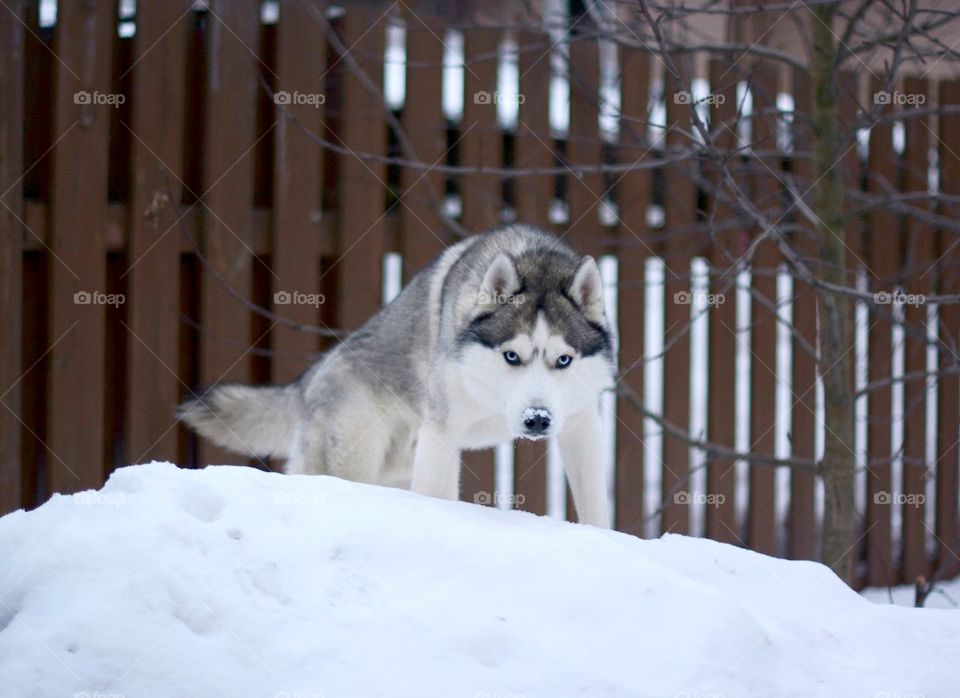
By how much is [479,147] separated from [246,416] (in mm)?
2008

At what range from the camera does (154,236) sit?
504cm

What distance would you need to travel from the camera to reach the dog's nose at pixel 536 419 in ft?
11.2

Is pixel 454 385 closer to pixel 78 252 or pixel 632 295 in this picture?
pixel 78 252

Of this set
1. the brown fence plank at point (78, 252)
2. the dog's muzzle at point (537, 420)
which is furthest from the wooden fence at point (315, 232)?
the dog's muzzle at point (537, 420)

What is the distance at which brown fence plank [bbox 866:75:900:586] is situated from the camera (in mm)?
6539

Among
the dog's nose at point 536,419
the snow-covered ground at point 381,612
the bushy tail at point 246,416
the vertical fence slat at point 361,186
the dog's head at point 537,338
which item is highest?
the vertical fence slat at point 361,186

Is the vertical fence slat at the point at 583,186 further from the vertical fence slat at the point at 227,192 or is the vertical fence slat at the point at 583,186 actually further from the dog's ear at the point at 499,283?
the dog's ear at the point at 499,283

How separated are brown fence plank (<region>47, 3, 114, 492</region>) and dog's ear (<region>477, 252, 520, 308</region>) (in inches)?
82.5

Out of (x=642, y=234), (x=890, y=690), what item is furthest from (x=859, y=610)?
(x=642, y=234)

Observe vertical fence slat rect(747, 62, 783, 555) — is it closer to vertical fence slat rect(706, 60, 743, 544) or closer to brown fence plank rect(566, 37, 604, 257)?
vertical fence slat rect(706, 60, 743, 544)

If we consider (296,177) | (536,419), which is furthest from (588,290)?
(296,177)

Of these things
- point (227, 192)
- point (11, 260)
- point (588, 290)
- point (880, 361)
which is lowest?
point (880, 361)

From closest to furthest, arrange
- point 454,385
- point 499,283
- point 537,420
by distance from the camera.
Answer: point 537,420, point 499,283, point 454,385

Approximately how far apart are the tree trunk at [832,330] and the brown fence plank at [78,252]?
3299 mm
